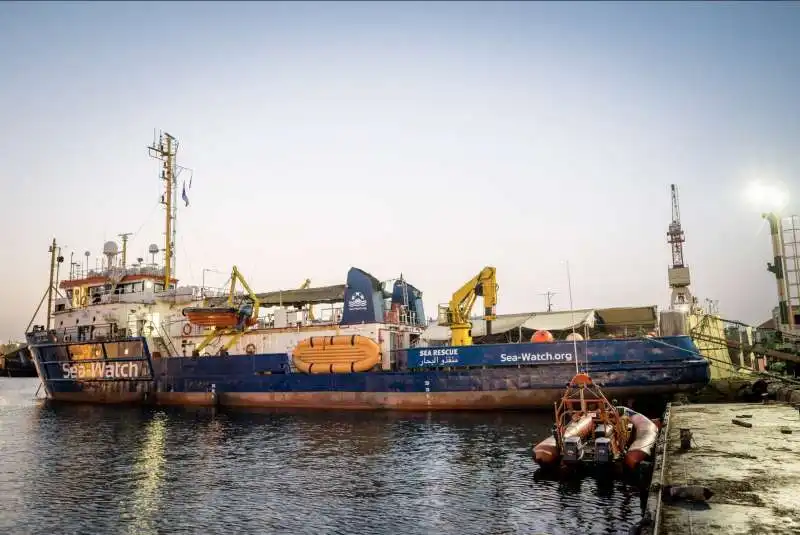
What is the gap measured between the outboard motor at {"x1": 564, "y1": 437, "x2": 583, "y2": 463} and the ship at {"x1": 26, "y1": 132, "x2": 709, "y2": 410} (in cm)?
988

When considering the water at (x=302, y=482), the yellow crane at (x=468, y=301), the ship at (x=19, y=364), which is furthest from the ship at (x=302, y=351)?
the ship at (x=19, y=364)

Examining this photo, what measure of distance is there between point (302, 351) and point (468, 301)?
405 inches

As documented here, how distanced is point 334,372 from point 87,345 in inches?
775

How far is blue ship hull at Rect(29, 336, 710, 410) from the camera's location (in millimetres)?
26531

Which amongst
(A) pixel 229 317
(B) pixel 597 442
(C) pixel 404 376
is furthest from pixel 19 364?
(B) pixel 597 442

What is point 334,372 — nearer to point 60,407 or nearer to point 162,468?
point 162,468

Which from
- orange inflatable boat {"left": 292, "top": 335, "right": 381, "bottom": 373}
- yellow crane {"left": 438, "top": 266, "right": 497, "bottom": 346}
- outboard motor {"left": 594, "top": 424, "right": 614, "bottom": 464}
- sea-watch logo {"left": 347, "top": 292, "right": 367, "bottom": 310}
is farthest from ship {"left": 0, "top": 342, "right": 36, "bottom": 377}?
outboard motor {"left": 594, "top": 424, "right": 614, "bottom": 464}

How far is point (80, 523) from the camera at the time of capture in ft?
42.0

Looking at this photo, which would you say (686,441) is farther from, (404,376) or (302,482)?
(404,376)

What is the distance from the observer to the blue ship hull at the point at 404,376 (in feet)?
87.0

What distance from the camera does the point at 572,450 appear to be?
1508 cm

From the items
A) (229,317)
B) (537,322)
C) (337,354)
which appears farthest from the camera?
(537,322)

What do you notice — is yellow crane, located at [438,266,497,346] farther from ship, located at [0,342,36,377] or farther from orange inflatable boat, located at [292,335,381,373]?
ship, located at [0,342,36,377]

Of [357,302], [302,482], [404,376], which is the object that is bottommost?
[302,482]
